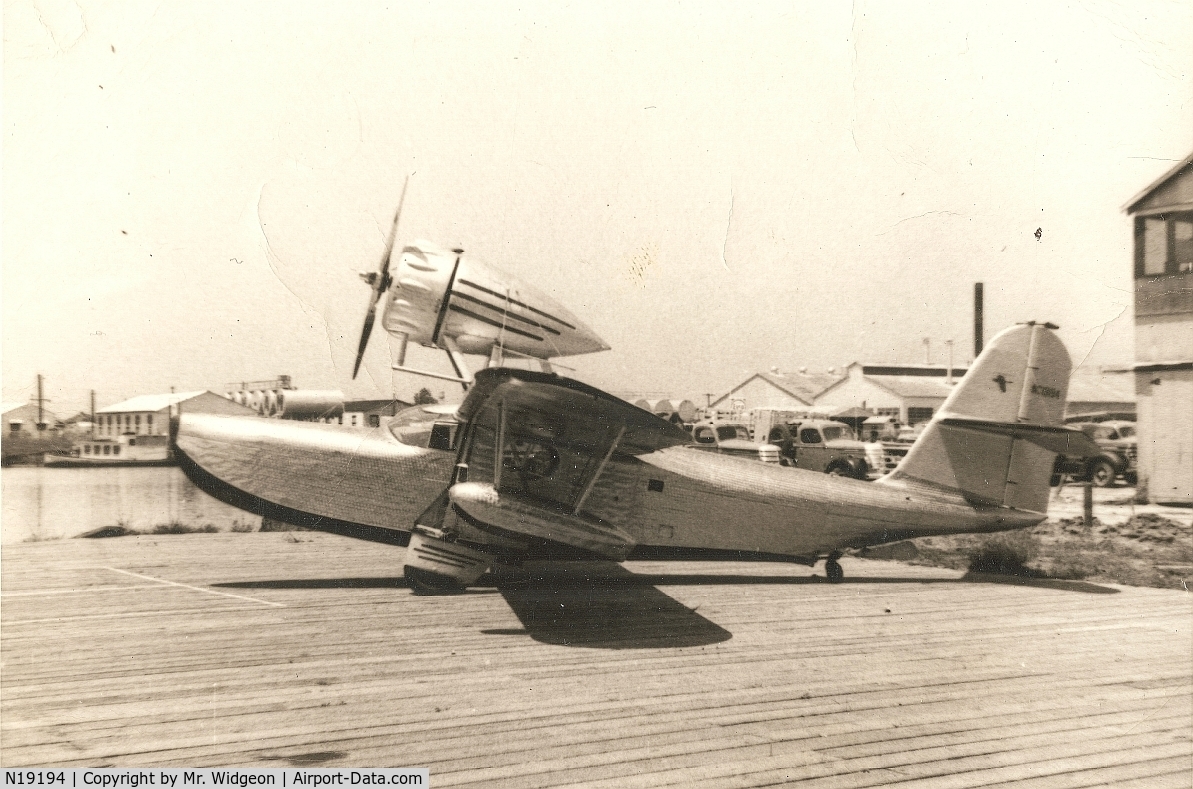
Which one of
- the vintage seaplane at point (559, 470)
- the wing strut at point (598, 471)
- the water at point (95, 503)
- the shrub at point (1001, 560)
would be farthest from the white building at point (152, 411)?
the shrub at point (1001, 560)

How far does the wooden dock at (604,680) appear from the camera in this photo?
12.2 feet

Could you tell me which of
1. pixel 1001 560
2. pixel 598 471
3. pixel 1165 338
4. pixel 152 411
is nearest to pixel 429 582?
pixel 598 471

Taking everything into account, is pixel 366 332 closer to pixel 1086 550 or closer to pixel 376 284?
pixel 376 284

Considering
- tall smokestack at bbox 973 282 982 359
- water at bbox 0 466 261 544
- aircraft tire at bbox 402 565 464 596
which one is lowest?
water at bbox 0 466 261 544

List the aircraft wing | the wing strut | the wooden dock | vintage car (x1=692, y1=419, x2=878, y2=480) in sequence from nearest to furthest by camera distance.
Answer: the wooden dock, the wing strut, the aircraft wing, vintage car (x1=692, y1=419, x2=878, y2=480)

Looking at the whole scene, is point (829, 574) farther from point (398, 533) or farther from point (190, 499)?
point (190, 499)

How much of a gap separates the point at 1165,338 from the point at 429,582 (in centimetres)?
1567

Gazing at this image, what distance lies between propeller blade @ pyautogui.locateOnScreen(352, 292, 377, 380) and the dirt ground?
270 inches

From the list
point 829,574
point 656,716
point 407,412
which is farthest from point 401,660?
point 829,574

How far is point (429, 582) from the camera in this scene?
7.50 metres

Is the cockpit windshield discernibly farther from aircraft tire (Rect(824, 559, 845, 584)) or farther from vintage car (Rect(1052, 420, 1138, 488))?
vintage car (Rect(1052, 420, 1138, 488))

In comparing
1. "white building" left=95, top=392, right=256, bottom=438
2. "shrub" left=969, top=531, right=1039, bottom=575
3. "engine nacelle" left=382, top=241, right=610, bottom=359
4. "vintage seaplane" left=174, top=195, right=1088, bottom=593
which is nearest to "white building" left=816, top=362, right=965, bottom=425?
"shrub" left=969, top=531, right=1039, bottom=575

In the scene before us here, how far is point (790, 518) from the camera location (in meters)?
8.24

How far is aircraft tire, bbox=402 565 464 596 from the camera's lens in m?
7.32
